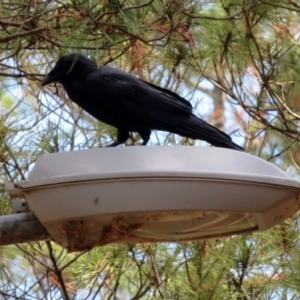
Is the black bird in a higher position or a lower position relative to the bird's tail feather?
higher

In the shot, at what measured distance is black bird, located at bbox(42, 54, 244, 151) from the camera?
1.99 meters

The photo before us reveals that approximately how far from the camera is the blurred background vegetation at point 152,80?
2.18 meters

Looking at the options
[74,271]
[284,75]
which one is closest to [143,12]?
[74,271]

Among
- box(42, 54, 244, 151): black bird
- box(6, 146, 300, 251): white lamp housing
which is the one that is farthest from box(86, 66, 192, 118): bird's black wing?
box(6, 146, 300, 251): white lamp housing

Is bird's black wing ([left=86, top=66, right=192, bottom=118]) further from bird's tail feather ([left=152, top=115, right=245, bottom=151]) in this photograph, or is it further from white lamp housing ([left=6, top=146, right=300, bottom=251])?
white lamp housing ([left=6, top=146, right=300, bottom=251])

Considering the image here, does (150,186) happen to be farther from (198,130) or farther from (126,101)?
(126,101)

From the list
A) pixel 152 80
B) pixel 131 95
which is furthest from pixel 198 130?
pixel 152 80

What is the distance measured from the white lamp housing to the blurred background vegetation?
0.61 metres

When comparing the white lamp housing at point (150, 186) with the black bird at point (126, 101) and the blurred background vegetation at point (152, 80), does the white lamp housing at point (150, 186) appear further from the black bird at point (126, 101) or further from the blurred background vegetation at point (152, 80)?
the blurred background vegetation at point (152, 80)

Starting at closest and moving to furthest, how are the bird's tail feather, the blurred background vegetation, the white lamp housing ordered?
the white lamp housing
the bird's tail feather
the blurred background vegetation

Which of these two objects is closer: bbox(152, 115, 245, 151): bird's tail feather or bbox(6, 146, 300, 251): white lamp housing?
bbox(6, 146, 300, 251): white lamp housing

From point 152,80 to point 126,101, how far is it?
0.94m

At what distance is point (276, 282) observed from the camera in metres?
2.61

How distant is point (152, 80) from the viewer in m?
3.04
